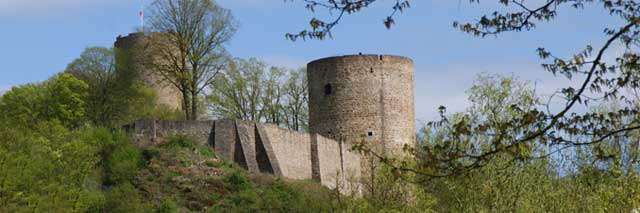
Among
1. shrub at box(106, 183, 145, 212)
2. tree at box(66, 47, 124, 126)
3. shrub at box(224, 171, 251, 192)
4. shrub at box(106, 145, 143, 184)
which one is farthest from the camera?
tree at box(66, 47, 124, 126)

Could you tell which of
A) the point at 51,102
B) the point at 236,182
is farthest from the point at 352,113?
the point at 51,102

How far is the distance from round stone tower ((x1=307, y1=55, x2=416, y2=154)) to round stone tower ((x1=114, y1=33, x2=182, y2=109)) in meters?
5.61

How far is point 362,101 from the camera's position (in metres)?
35.6

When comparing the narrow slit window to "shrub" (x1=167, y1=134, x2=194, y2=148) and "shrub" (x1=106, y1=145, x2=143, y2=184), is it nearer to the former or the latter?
"shrub" (x1=167, y1=134, x2=194, y2=148)

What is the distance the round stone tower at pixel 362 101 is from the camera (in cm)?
3547

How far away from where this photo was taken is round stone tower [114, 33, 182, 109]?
1536 inches

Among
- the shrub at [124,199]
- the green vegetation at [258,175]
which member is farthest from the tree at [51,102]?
the shrub at [124,199]

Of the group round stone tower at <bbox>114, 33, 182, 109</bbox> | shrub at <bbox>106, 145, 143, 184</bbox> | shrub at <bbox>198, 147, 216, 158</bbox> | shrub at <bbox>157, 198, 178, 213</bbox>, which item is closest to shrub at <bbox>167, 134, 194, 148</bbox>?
shrub at <bbox>198, 147, 216, 158</bbox>

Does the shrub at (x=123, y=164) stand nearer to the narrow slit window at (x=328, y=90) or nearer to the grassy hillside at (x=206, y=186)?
the grassy hillside at (x=206, y=186)

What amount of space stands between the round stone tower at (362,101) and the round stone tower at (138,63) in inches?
221

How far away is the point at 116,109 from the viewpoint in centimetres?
3794

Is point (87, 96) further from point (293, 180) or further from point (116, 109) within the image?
point (293, 180)

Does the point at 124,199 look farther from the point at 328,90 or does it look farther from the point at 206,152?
the point at 328,90

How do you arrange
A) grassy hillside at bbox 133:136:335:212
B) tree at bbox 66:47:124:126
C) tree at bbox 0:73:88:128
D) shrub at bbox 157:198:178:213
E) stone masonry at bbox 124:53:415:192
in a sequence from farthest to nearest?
tree at bbox 66:47:124:126 < tree at bbox 0:73:88:128 < stone masonry at bbox 124:53:415:192 < grassy hillside at bbox 133:136:335:212 < shrub at bbox 157:198:178:213
